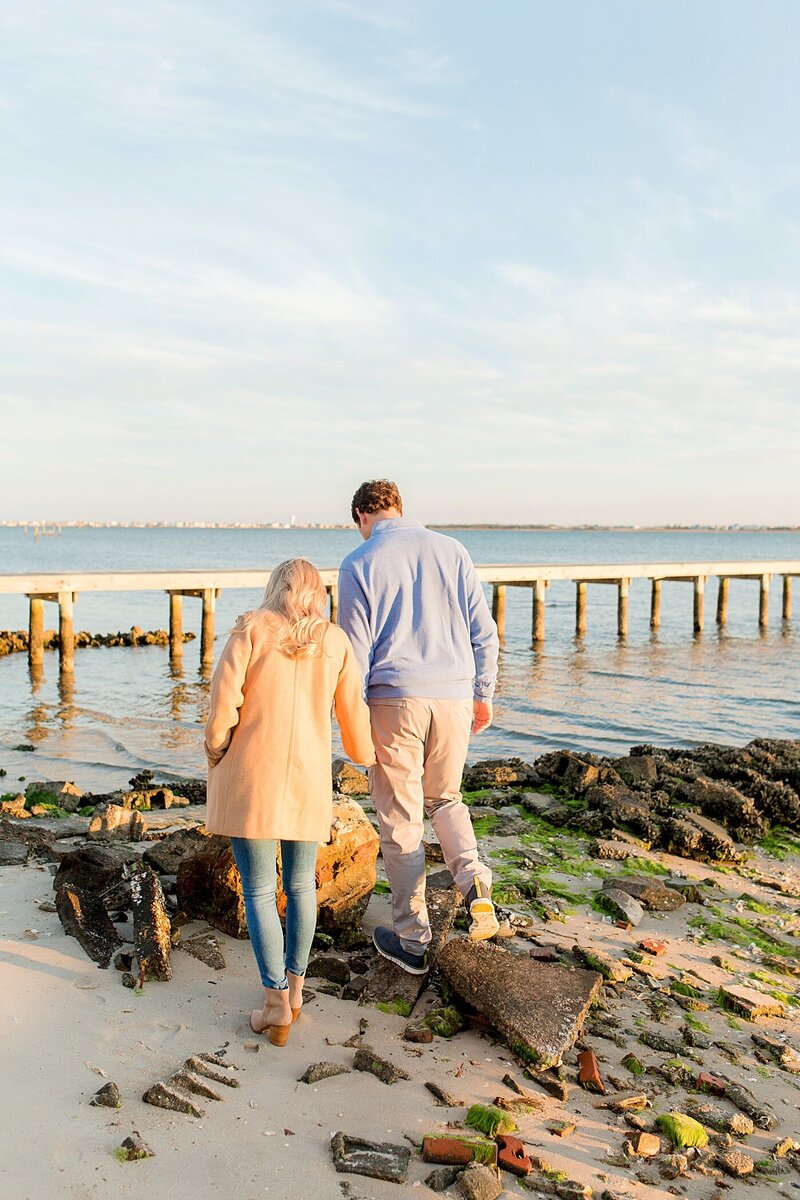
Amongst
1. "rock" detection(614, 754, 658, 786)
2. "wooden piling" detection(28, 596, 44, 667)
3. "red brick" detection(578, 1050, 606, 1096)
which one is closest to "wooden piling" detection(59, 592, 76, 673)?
"wooden piling" detection(28, 596, 44, 667)

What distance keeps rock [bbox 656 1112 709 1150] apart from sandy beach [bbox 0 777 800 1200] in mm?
75

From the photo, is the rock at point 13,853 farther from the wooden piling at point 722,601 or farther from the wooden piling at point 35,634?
the wooden piling at point 722,601

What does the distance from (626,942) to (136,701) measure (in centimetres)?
1275

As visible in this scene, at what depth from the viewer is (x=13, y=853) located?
5.53m

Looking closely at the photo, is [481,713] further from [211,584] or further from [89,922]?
[211,584]

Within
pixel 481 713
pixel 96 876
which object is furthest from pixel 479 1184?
→ pixel 96 876

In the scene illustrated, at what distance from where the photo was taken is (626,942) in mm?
5066

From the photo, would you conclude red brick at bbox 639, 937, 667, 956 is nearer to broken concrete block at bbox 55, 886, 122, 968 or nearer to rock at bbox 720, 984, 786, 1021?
rock at bbox 720, 984, 786, 1021

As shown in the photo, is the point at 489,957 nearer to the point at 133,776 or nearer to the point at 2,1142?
the point at 2,1142

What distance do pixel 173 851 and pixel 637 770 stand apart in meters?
5.64

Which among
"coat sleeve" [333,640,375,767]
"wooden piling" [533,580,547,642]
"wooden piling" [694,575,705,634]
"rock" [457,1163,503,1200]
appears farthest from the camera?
"wooden piling" [694,575,705,634]

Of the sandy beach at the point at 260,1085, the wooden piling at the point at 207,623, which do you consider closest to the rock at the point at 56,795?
the sandy beach at the point at 260,1085

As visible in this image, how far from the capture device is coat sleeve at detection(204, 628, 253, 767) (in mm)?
3322

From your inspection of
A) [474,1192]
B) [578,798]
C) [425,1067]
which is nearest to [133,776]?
[578,798]
